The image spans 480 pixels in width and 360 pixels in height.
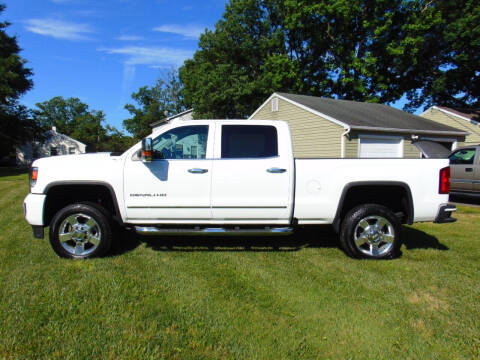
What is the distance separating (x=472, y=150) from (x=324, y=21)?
23.0 metres

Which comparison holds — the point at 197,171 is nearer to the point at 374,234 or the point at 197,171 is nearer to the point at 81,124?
the point at 374,234

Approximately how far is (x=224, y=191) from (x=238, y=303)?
155cm

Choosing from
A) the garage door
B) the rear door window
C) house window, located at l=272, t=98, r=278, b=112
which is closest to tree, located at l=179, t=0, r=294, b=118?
house window, located at l=272, t=98, r=278, b=112

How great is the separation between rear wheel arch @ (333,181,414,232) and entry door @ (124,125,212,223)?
1934 millimetres

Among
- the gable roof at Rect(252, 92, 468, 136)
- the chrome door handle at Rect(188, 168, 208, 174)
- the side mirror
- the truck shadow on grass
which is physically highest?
the gable roof at Rect(252, 92, 468, 136)

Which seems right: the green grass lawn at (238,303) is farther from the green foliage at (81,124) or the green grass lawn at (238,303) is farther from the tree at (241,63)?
the green foliage at (81,124)

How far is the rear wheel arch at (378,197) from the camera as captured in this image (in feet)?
13.8

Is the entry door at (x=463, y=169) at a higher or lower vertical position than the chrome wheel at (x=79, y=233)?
higher

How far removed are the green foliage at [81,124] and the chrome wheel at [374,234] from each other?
121 feet

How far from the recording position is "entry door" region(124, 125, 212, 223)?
4.11m

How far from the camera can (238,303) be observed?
305 centimetres

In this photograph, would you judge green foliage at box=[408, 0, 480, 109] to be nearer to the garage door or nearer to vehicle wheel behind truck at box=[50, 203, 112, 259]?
the garage door

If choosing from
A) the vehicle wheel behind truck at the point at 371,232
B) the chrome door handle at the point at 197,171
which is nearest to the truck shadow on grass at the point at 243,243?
the vehicle wheel behind truck at the point at 371,232

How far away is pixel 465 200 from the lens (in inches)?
396
